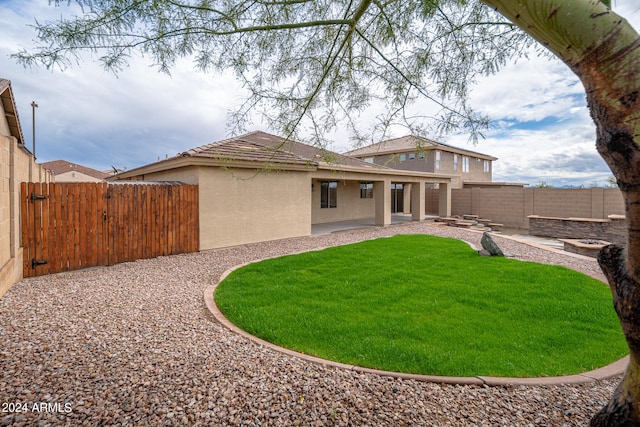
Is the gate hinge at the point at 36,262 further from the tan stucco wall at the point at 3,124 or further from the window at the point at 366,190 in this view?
the window at the point at 366,190

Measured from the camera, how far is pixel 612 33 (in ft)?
4.49

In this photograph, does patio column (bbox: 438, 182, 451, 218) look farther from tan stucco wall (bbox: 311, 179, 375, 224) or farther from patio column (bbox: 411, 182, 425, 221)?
tan stucco wall (bbox: 311, 179, 375, 224)

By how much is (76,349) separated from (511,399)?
466 centimetres

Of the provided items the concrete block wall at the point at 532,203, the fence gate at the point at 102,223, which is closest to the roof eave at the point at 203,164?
the fence gate at the point at 102,223

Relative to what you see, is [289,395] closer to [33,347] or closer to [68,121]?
[33,347]

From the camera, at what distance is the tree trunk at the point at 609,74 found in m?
1.33

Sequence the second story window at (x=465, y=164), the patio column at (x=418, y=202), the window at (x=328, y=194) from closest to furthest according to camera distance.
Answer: the window at (x=328, y=194) → the patio column at (x=418, y=202) → the second story window at (x=465, y=164)

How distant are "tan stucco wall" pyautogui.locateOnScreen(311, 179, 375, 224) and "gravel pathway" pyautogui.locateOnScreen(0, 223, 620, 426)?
1378 centimetres

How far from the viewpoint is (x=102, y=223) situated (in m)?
8.27

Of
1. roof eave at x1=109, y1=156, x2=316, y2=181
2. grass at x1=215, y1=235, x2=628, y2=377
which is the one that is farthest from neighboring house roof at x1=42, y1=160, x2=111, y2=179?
grass at x1=215, y1=235, x2=628, y2=377

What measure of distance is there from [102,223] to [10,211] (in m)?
2.17

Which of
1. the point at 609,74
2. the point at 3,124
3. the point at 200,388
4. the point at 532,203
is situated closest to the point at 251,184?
the point at 3,124

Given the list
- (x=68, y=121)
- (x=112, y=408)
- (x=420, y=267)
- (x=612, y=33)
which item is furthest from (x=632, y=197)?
(x=68, y=121)

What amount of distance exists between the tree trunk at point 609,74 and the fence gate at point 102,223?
937 cm
